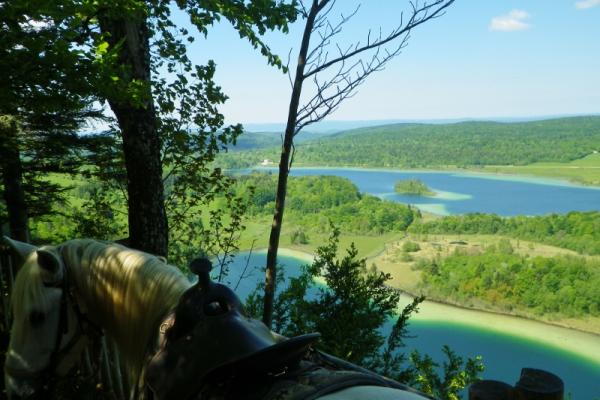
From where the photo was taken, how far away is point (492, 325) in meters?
33.2

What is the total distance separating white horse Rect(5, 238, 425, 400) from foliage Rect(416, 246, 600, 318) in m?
34.3

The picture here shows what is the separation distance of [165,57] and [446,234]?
173 feet

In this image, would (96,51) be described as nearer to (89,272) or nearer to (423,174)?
(89,272)

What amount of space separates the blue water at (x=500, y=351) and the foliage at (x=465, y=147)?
68758mm

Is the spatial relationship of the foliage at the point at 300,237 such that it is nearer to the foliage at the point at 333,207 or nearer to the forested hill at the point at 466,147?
the foliage at the point at 333,207

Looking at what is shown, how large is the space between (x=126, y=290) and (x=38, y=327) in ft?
1.74

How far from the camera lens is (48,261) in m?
2.21

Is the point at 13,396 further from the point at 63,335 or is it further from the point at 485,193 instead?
the point at 485,193

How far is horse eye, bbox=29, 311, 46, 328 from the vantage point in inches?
85.8

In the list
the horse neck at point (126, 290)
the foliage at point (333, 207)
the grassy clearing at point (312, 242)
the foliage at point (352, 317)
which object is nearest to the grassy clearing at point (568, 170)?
the grassy clearing at point (312, 242)

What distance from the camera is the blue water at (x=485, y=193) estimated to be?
70.2 m

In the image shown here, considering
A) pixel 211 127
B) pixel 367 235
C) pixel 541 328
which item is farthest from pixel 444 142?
pixel 211 127

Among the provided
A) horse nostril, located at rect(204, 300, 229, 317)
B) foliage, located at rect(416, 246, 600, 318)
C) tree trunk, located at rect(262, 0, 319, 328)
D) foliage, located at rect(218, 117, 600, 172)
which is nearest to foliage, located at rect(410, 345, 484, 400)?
tree trunk, located at rect(262, 0, 319, 328)

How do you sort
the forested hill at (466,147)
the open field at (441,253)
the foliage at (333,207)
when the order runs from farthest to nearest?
the forested hill at (466,147), the open field at (441,253), the foliage at (333,207)
